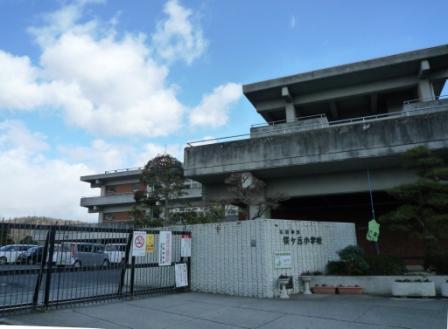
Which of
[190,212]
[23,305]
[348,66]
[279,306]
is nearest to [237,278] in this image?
[279,306]

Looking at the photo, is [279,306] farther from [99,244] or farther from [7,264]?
[7,264]

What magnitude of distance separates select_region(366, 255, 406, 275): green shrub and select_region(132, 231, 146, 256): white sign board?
7.81 m

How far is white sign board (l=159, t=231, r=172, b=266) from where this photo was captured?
432 inches

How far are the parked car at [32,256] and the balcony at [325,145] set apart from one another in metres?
10.3

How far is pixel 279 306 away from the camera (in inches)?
353

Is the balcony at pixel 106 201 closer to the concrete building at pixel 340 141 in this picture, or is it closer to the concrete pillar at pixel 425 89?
the concrete building at pixel 340 141

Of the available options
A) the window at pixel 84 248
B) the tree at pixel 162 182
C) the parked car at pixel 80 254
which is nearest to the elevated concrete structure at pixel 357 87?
the tree at pixel 162 182

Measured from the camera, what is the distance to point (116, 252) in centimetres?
1001

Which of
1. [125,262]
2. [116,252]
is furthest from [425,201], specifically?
[116,252]

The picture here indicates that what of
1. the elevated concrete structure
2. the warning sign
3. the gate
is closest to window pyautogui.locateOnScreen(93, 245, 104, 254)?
the gate

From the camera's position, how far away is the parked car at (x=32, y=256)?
782 centimetres

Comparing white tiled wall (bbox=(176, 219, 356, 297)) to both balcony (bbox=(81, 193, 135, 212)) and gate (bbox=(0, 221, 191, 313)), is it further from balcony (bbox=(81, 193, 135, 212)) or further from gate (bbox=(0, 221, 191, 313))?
balcony (bbox=(81, 193, 135, 212))

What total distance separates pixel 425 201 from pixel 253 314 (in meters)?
8.64

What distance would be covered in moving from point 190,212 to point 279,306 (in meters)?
12.2
